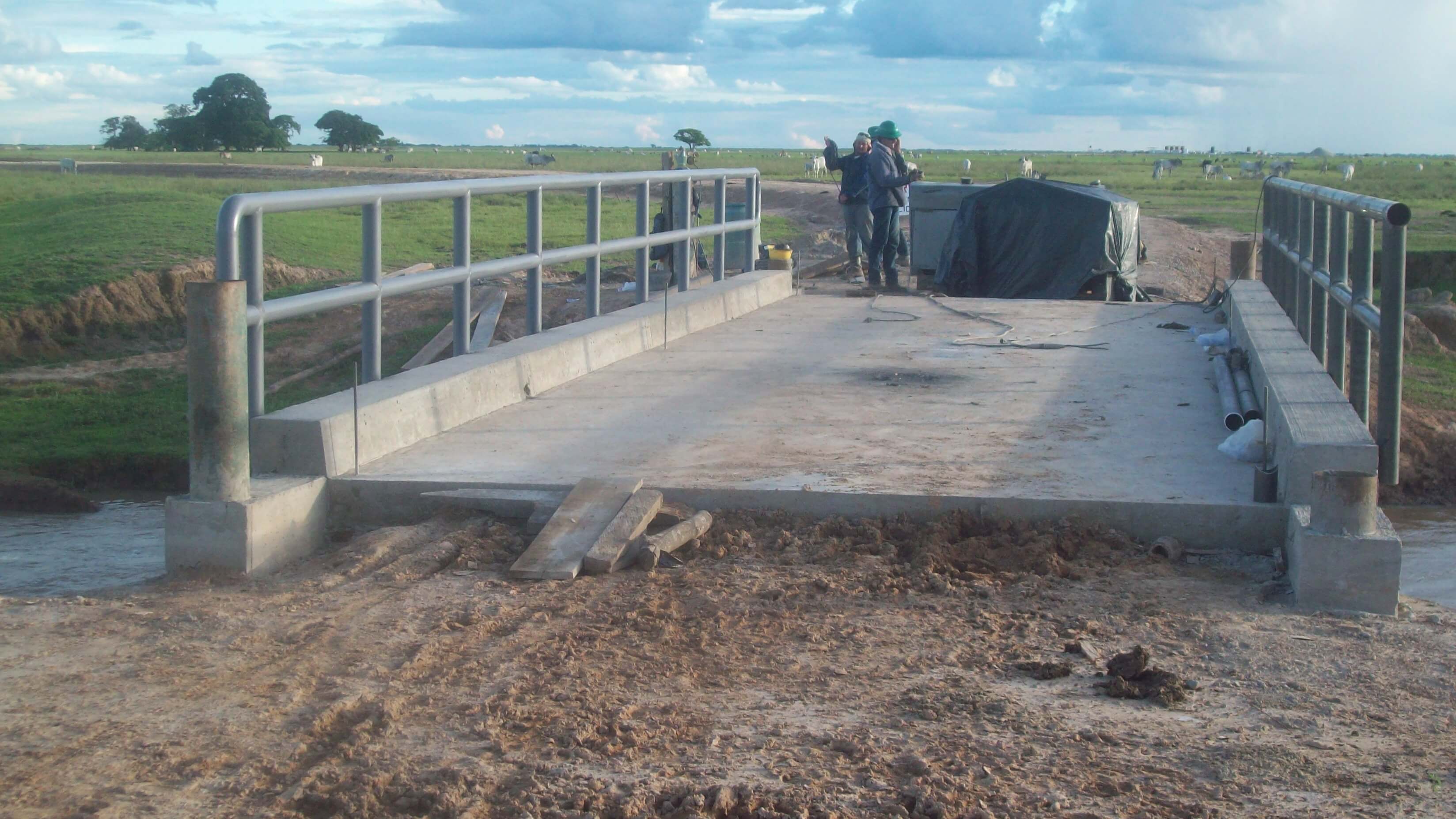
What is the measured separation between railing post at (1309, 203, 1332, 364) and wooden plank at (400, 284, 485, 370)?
729 centimetres

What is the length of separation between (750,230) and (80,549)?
24.9 ft

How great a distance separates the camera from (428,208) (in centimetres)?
3619

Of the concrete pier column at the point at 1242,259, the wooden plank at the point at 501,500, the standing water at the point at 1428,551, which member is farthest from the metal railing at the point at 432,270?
the concrete pier column at the point at 1242,259

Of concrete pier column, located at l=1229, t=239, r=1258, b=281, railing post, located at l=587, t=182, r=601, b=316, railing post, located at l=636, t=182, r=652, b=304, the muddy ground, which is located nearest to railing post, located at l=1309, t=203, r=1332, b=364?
the muddy ground

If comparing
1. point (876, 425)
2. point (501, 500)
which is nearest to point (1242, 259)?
point (876, 425)

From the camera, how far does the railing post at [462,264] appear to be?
23.4 ft

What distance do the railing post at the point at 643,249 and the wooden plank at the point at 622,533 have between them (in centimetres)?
429

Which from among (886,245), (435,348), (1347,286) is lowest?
(435,348)

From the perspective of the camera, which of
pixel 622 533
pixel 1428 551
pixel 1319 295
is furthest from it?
pixel 1319 295

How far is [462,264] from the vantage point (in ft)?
23.7

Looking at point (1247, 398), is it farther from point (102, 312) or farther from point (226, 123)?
point (226, 123)

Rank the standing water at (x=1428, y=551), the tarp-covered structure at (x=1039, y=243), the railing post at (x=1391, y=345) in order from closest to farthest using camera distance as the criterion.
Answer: the railing post at (x=1391, y=345)
the standing water at (x=1428, y=551)
the tarp-covered structure at (x=1039, y=243)

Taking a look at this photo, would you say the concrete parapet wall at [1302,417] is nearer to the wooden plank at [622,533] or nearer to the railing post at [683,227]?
the wooden plank at [622,533]

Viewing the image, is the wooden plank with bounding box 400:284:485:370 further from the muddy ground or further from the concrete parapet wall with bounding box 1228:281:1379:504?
the muddy ground
